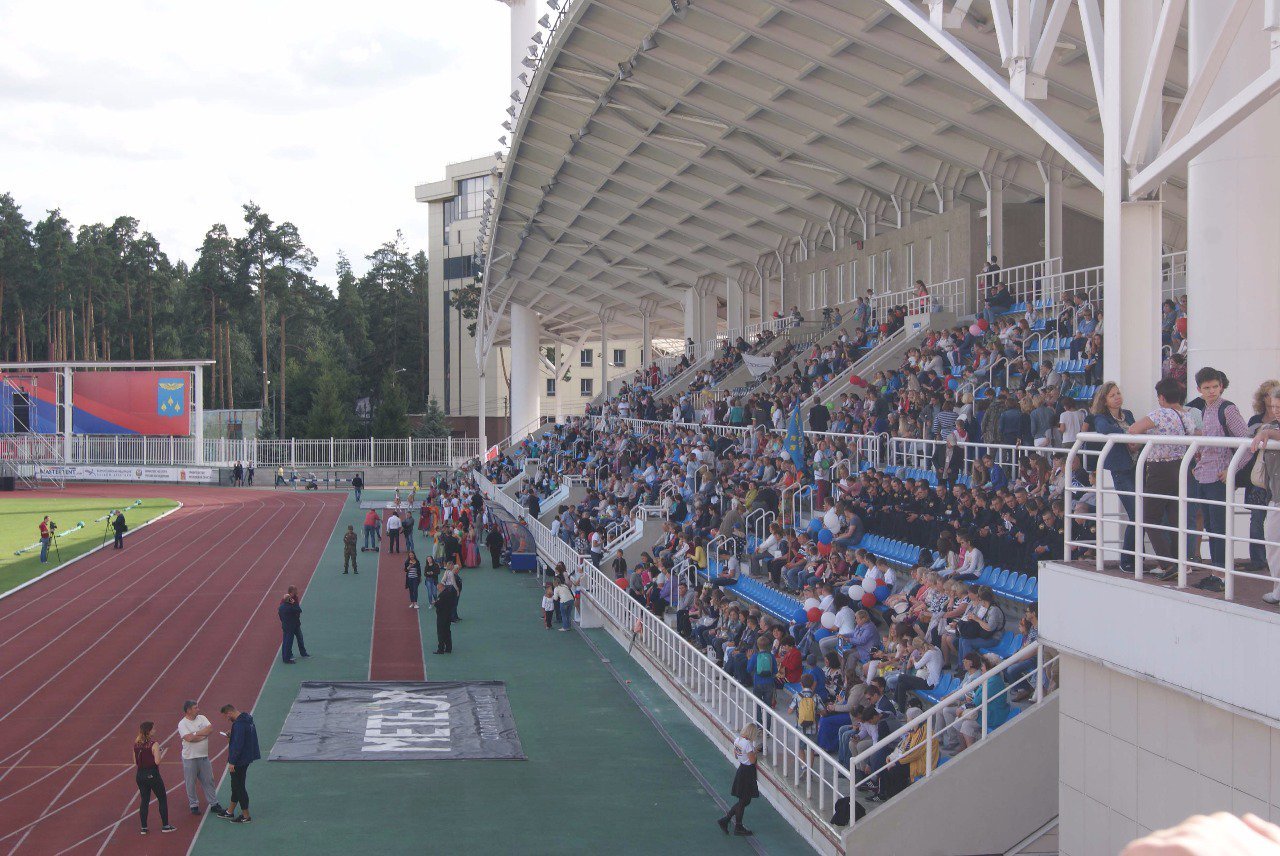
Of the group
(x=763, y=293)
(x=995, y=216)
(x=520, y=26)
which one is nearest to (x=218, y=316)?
(x=520, y=26)

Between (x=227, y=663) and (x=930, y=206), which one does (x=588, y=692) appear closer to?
(x=227, y=663)

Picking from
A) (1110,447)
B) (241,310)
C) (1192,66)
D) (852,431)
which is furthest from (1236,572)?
(241,310)

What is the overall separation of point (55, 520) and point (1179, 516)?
144 ft

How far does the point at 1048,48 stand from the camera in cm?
1277

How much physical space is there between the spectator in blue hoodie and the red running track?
0.55 meters

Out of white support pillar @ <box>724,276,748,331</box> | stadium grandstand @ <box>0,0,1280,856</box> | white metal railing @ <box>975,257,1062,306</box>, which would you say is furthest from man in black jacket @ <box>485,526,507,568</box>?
white support pillar @ <box>724,276,748,331</box>

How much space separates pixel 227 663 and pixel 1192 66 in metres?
17.4

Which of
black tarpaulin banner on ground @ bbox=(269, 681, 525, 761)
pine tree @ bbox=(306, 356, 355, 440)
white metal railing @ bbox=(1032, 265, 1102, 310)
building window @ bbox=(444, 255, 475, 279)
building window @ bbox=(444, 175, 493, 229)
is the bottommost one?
black tarpaulin banner on ground @ bbox=(269, 681, 525, 761)

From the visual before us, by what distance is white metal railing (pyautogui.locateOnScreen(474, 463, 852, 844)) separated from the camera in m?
12.7

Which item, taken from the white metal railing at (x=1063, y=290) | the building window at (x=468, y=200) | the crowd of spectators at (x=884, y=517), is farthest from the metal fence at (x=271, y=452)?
the white metal railing at (x=1063, y=290)

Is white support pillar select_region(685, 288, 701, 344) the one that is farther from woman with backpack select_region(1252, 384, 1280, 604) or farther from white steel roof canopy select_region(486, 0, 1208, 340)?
woman with backpack select_region(1252, 384, 1280, 604)

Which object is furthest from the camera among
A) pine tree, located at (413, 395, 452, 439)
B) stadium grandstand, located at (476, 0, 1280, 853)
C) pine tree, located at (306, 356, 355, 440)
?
pine tree, located at (413, 395, 452, 439)

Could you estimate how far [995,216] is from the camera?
31062mm

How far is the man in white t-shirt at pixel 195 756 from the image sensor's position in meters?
13.6
